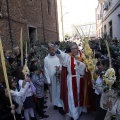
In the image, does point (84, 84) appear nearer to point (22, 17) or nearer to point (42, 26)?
point (22, 17)

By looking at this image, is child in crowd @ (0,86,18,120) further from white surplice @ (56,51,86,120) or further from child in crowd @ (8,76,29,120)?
white surplice @ (56,51,86,120)

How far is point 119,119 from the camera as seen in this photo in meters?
2.64

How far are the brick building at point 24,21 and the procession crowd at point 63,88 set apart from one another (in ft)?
11.2

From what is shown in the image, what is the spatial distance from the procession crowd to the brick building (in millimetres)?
3406

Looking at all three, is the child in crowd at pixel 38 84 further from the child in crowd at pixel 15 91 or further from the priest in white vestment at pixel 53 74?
the child in crowd at pixel 15 91

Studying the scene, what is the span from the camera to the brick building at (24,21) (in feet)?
33.9

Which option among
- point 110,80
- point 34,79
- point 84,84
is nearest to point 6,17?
point 34,79

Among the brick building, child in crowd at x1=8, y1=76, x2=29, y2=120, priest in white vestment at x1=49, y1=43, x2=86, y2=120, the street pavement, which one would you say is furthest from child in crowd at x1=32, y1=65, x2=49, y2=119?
the brick building

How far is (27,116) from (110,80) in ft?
7.15

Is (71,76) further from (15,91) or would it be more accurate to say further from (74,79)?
(15,91)

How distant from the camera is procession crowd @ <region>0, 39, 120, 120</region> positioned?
A: 12.5ft

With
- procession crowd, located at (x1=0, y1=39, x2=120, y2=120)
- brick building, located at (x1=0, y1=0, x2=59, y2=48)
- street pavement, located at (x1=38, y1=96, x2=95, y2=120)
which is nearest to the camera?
procession crowd, located at (x1=0, y1=39, x2=120, y2=120)

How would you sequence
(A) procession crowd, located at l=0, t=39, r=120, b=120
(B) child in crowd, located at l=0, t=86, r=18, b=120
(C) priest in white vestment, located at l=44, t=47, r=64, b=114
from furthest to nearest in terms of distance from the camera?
(C) priest in white vestment, located at l=44, t=47, r=64, b=114 → (A) procession crowd, located at l=0, t=39, r=120, b=120 → (B) child in crowd, located at l=0, t=86, r=18, b=120

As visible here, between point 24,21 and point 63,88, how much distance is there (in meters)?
8.80
